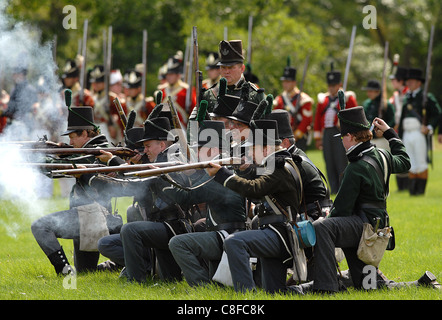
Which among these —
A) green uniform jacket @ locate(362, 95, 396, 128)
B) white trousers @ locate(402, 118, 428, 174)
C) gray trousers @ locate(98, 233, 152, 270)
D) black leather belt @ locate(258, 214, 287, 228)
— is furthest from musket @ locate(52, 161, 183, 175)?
white trousers @ locate(402, 118, 428, 174)

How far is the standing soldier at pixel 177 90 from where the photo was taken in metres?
14.1

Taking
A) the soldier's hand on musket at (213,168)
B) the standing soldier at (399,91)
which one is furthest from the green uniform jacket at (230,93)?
the standing soldier at (399,91)

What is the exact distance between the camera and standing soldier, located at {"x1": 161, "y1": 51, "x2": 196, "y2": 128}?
553 inches

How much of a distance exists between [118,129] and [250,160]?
→ 9.21 meters

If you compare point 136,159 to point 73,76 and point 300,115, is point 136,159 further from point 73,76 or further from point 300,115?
point 73,76

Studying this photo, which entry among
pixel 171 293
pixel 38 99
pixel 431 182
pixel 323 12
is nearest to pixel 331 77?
pixel 431 182

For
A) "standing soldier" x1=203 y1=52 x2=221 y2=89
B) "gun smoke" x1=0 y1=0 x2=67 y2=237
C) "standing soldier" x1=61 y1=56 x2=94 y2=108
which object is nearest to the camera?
"gun smoke" x1=0 y1=0 x2=67 y2=237

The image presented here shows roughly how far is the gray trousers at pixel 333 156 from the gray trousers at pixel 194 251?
695 centimetres

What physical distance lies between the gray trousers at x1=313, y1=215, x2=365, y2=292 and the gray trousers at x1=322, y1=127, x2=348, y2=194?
6941 mm

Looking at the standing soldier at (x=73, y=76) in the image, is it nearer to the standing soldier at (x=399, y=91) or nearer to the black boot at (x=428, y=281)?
the standing soldier at (x=399, y=91)

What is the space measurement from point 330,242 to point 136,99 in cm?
947

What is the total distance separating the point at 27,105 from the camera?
566 inches

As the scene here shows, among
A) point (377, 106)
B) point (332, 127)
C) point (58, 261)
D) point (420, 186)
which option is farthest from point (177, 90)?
point (58, 261)

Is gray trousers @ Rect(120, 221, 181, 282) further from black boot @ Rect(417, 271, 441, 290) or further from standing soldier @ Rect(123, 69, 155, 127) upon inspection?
standing soldier @ Rect(123, 69, 155, 127)
